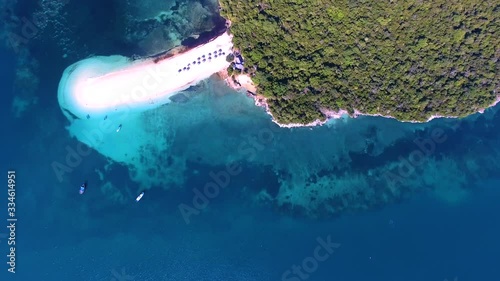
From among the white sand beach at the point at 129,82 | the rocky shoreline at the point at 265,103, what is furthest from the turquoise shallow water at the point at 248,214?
the white sand beach at the point at 129,82

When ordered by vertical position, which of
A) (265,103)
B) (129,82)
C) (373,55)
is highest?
(129,82)

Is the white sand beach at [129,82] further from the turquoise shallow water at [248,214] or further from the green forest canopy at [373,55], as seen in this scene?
the green forest canopy at [373,55]

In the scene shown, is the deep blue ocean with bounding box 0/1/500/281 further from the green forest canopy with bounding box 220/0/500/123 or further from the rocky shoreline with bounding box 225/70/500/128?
the green forest canopy with bounding box 220/0/500/123

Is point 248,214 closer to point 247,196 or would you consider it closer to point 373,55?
point 247,196

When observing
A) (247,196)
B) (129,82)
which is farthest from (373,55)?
(129,82)

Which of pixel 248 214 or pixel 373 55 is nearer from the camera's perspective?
pixel 373 55

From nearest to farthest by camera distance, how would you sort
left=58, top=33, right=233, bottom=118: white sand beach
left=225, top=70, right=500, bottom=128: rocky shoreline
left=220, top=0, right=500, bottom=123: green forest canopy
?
left=220, top=0, right=500, bottom=123: green forest canopy, left=225, top=70, right=500, bottom=128: rocky shoreline, left=58, top=33, right=233, bottom=118: white sand beach

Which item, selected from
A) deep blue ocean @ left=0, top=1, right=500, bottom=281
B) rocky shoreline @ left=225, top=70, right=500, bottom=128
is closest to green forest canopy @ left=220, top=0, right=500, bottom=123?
rocky shoreline @ left=225, top=70, right=500, bottom=128
